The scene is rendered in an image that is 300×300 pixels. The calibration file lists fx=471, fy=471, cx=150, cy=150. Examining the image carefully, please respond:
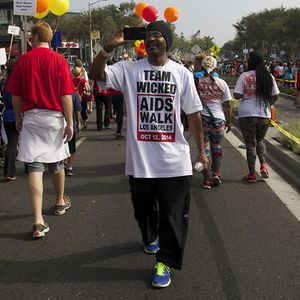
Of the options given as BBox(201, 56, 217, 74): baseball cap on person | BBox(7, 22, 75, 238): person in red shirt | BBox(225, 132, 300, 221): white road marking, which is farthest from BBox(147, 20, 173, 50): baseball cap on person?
BBox(201, 56, 217, 74): baseball cap on person

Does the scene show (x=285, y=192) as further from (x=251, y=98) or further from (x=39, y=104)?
(x=39, y=104)

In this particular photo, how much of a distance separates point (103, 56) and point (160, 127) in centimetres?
65

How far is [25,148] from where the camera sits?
444 cm

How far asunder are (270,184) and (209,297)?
3.42 meters

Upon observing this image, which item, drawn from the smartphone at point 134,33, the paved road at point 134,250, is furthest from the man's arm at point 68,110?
the smartphone at point 134,33

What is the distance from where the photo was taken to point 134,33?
10.8 ft

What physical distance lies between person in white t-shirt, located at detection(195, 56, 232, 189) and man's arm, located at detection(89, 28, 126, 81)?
301cm

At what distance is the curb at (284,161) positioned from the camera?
681 centimetres

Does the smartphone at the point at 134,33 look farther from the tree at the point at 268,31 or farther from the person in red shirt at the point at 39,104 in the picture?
the tree at the point at 268,31

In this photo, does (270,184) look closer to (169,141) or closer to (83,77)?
(169,141)

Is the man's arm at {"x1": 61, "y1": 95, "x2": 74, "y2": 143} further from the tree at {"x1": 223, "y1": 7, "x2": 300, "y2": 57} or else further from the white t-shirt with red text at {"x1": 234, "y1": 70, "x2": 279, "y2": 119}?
the tree at {"x1": 223, "y1": 7, "x2": 300, "y2": 57}

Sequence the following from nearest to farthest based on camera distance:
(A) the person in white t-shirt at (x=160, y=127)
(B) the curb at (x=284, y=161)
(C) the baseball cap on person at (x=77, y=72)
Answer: (A) the person in white t-shirt at (x=160, y=127) < (B) the curb at (x=284, y=161) < (C) the baseball cap on person at (x=77, y=72)

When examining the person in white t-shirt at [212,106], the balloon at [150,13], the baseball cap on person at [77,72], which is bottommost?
the person in white t-shirt at [212,106]

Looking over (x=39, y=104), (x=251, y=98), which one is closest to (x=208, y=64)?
(x=251, y=98)
